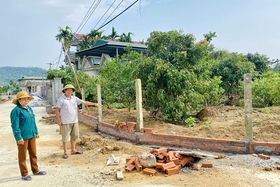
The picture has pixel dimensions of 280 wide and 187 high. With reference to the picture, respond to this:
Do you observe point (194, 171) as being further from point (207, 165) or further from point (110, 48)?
point (110, 48)

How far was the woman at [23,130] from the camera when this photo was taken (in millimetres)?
4207

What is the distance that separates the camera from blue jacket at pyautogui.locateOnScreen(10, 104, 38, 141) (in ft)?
13.7

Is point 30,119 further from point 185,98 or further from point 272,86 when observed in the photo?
point 272,86

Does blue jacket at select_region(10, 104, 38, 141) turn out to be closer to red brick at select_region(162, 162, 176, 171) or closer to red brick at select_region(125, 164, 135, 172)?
red brick at select_region(125, 164, 135, 172)

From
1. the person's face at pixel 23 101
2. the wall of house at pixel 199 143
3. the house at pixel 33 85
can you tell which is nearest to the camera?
the person's face at pixel 23 101

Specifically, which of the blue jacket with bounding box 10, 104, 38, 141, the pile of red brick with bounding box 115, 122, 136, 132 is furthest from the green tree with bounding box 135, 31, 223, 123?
the blue jacket with bounding box 10, 104, 38, 141

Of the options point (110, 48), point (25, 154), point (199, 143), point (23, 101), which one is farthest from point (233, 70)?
point (25, 154)

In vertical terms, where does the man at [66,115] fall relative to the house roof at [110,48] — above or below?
below

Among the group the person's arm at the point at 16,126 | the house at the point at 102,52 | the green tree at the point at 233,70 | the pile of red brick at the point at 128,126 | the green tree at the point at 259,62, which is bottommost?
the pile of red brick at the point at 128,126

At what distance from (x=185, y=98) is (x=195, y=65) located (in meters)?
1.57

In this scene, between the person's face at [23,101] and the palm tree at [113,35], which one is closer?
the person's face at [23,101]

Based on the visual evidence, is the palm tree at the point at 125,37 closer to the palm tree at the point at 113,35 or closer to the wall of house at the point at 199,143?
the palm tree at the point at 113,35

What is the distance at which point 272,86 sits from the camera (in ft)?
39.7

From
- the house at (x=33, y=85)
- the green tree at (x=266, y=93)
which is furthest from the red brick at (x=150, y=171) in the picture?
the house at (x=33, y=85)
